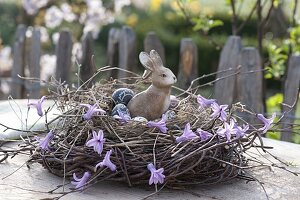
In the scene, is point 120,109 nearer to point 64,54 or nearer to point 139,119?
point 139,119

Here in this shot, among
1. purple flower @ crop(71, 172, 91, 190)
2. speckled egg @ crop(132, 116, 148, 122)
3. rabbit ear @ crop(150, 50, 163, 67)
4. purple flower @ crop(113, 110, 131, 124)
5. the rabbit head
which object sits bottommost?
purple flower @ crop(71, 172, 91, 190)

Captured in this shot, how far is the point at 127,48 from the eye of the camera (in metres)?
3.69

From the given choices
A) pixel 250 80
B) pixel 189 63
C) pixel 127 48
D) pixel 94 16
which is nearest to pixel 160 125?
pixel 250 80

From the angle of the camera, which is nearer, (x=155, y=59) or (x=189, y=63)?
(x=155, y=59)

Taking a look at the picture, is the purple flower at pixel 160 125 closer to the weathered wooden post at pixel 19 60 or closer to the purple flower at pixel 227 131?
the purple flower at pixel 227 131

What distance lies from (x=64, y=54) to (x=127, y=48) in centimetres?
46

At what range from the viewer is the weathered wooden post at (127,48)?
367cm

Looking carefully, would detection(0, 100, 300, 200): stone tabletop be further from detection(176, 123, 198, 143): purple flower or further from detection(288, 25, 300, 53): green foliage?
detection(288, 25, 300, 53): green foliage

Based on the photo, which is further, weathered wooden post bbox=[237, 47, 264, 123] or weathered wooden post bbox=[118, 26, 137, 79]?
weathered wooden post bbox=[118, 26, 137, 79]

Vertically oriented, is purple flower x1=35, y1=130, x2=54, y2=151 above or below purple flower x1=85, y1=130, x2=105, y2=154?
below

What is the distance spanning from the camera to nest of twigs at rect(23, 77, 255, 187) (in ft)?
5.54

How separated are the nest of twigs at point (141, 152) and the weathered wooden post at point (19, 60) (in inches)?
96.0

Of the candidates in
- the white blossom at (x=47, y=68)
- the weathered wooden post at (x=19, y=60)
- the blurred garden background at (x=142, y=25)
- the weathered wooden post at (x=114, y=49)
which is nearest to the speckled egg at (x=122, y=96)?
the weathered wooden post at (x=114, y=49)

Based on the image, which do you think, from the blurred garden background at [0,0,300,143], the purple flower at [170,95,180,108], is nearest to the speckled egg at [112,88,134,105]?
the purple flower at [170,95,180,108]
